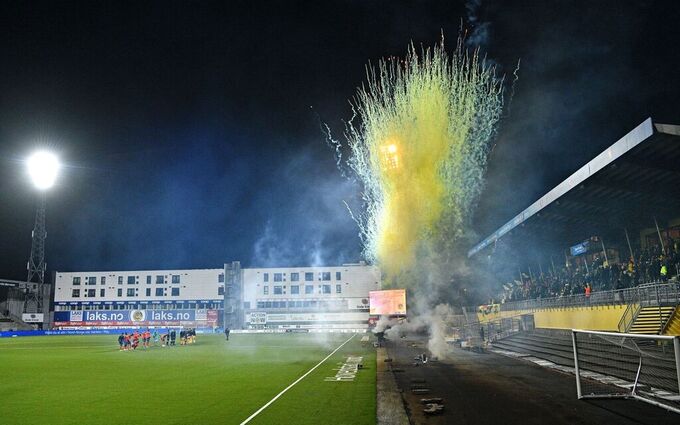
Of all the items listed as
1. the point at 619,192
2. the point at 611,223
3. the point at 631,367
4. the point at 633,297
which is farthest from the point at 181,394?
Result: the point at 611,223

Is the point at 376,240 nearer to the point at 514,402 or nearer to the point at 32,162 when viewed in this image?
the point at 514,402

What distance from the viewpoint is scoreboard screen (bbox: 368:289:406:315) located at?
190ft

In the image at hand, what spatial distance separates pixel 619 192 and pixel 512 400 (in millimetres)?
20429

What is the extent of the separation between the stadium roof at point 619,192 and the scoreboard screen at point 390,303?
1580 centimetres

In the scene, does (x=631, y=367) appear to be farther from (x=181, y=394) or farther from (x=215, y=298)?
(x=215, y=298)

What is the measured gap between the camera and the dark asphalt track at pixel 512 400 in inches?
534

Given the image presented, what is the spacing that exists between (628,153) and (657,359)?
1145 cm

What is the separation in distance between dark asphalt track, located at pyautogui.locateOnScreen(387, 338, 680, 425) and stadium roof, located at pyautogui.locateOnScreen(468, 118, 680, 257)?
10688mm

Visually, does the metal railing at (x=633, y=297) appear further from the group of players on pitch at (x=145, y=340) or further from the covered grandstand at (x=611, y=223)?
the group of players on pitch at (x=145, y=340)

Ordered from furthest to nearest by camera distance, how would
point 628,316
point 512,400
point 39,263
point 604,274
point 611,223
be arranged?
point 39,263 → point 611,223 → point 604,274 → point 628,316 → point 512,400

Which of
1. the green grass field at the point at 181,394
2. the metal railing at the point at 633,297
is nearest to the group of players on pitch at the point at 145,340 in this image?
the green grass field at the point at 181,394

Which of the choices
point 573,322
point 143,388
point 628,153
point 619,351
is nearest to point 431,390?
point 619,351

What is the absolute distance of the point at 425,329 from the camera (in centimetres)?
6581

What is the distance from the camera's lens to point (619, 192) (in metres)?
31.6
